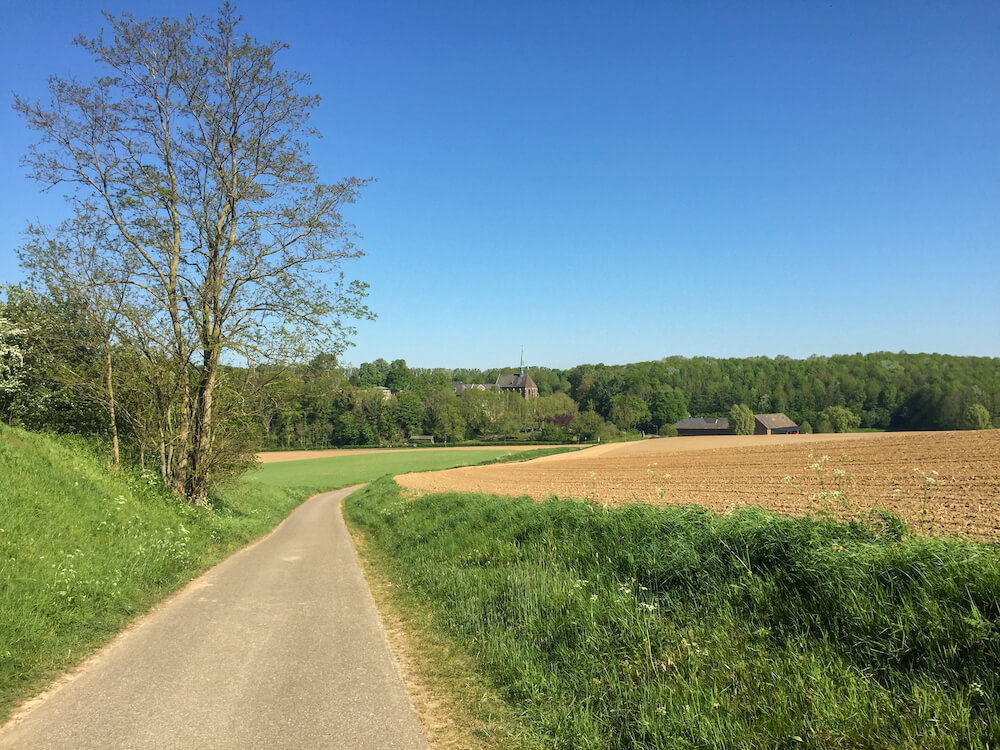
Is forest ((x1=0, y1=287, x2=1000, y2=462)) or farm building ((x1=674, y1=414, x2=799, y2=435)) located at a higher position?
forest ((x1=0, y1=287, x2=1000, y2=462))

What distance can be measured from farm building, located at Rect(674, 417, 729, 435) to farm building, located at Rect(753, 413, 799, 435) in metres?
5.69

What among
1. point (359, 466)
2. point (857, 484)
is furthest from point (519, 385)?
point (857, 484)

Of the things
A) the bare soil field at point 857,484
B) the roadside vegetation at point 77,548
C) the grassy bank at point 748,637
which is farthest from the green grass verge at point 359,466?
the grassy bank at point 748,637

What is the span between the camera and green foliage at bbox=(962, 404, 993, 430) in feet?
244

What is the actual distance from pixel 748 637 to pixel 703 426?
4429 inches

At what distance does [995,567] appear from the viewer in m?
4.23

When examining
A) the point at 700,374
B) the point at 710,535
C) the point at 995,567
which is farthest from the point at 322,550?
the point at 700,374

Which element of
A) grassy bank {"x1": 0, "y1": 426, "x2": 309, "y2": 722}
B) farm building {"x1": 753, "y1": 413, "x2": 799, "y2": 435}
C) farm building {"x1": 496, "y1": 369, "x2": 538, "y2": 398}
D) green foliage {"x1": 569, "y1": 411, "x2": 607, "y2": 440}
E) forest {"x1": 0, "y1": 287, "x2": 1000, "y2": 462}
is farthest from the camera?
farm building {"x1": 496, "y1": 369, "x2": 538, "y2": 398}

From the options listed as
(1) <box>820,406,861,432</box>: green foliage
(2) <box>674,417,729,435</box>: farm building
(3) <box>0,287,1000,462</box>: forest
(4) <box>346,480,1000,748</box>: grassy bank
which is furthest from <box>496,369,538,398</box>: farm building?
(4) <box>346,480,1000,748</box>: grassy bank

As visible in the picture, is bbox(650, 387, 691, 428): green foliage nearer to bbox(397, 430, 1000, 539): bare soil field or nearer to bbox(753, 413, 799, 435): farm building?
bbox(753, 413, 799, 435): farm building

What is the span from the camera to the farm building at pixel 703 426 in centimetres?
10725

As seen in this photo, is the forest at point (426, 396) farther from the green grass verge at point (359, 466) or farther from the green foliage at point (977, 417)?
the green grass verge at point (359, 466)

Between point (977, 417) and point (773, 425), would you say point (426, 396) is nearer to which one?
point (773, 425)

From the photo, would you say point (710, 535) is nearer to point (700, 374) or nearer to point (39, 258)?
point (39, 258)
